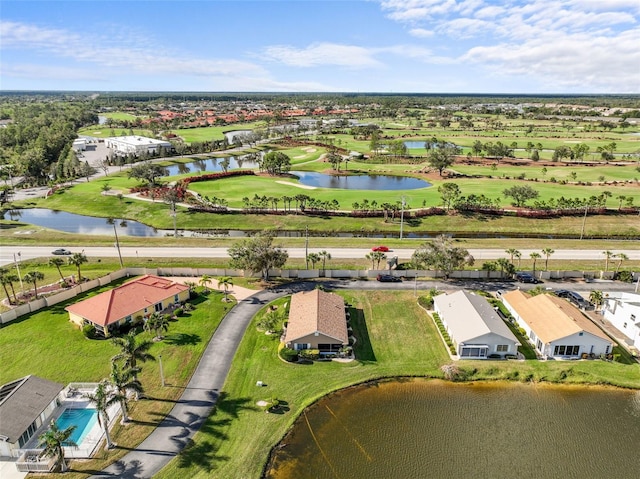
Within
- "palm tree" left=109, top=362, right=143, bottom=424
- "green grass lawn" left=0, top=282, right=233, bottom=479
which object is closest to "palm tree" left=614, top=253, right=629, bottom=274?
"green grass lawn" left=0, top=282, right=233, bottom=479

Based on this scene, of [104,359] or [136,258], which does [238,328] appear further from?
[136,258]

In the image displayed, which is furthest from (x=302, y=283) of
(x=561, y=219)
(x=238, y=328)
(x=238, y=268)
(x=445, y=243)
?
(x=561, y=219)

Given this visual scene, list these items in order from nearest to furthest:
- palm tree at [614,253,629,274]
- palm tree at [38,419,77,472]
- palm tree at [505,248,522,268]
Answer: palm tree at [38,419,77,472]
palm tree at [614,253,629,274]
palm tree at [505,248,522,268]

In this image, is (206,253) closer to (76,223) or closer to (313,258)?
(313,258)

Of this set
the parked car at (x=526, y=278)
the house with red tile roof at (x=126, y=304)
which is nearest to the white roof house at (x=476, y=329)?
the parked car at (x=526, y=278)

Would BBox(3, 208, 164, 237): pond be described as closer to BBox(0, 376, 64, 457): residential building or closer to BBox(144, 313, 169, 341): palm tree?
BBox(144, 313, 169, 341): palm tree

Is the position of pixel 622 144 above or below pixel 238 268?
above
